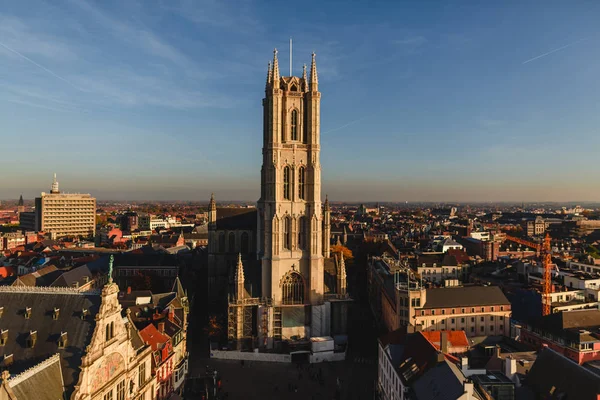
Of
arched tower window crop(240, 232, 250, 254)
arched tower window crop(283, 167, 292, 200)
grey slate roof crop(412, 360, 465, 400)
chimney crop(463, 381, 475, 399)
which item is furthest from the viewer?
arched tower window crop(240, 232, 250, 254)

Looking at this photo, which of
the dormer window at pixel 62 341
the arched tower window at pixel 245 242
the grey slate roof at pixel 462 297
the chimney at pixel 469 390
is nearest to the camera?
the chimney at pixel 469 390

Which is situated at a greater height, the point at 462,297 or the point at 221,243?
the point at 221,243

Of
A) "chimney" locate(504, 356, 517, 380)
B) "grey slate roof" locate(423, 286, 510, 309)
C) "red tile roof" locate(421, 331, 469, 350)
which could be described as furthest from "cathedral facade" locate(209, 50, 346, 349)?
"chimney" locate(504, 356, 517, 380)

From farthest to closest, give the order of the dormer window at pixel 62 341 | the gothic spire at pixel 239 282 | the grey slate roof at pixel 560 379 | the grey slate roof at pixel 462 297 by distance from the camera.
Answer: the grey slate roof at pixel 462 297, the gothic spire at pixel 239 282, the dormer window at pixel 62 341, the grey slate roof at pixel 560 379

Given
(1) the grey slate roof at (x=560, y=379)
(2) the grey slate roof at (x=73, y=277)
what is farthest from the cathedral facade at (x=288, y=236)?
(2) the grey slate roof at (x=73, y=277)

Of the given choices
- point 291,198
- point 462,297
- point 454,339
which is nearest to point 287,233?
point 291,198

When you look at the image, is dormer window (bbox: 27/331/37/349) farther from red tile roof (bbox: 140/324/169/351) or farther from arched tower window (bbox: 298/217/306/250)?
arched tower window (bbox: 298/217/306/250)

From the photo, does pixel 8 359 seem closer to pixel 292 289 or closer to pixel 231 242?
pixel 292 289

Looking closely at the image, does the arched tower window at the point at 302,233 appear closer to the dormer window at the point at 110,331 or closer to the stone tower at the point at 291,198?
the stone tower at the point at 291,198
